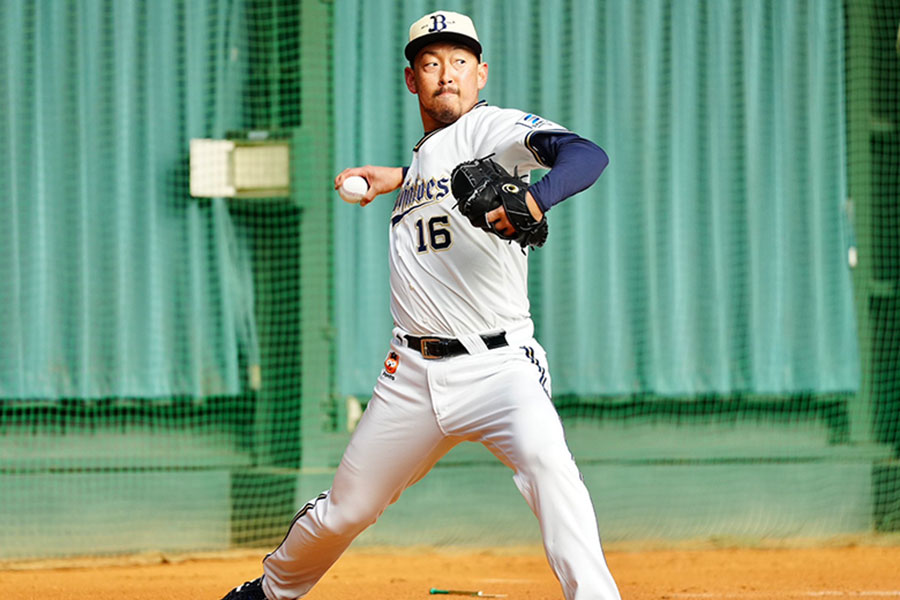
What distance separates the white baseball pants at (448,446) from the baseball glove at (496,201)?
0.57 m

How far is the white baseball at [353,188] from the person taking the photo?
383 centimetres

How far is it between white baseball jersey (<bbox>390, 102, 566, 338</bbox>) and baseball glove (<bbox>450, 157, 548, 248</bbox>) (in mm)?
404

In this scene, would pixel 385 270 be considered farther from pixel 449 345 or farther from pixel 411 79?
pixel 449 345

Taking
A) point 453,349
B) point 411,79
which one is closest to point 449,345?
point 453,349

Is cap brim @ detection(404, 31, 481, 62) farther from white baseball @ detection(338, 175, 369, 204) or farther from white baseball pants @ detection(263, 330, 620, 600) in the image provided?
white baseball pants @ detection(263, 330, 620, 600)

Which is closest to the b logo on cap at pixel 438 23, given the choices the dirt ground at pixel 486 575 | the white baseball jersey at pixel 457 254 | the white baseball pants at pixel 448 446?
the white baseball jersey at pixel 457 254

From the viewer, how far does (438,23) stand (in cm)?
375

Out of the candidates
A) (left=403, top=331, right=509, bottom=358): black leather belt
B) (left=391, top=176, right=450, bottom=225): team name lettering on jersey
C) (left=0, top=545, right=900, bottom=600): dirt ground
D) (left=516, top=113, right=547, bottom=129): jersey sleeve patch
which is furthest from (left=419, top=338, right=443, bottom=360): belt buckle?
(left=0, top=545, right=900, bottom=600): dirt ground

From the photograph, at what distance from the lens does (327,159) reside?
6.94 meters

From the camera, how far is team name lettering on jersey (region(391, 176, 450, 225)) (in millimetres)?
3604

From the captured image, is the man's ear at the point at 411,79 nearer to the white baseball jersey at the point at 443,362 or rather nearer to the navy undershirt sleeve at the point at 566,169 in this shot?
the white baseball jersey at the point at 443,362

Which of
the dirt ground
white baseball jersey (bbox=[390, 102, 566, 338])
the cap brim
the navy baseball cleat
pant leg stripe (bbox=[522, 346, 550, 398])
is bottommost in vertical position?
the dirt ground

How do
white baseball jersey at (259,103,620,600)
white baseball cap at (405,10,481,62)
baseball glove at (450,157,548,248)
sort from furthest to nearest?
white baseball cap at (405,10,481,62) → white baseball jersey at (259,103,620,600) → baseball glove at (450,157,548,248)

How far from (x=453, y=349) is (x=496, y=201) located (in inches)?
28.5
